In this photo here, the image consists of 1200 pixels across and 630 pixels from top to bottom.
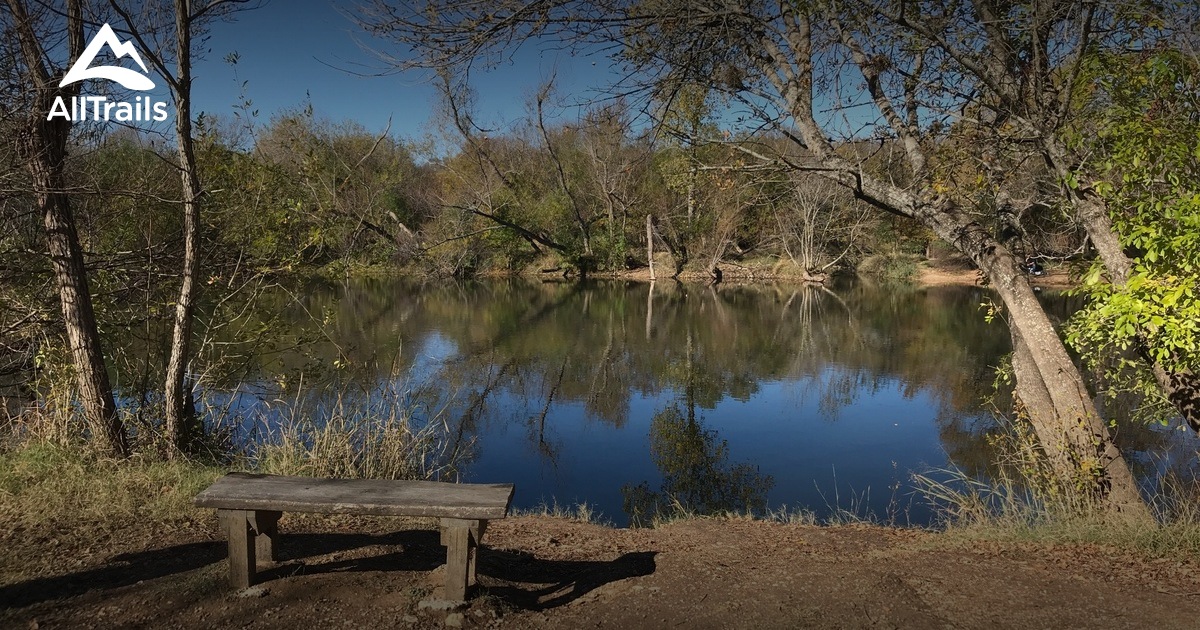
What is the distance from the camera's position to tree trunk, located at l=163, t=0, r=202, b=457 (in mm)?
5605

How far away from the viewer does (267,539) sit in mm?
3865

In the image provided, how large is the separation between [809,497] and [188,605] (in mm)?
6149

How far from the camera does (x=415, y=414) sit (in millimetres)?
10562

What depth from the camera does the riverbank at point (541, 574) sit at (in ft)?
11.5

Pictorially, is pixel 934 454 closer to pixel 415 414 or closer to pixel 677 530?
pixel 677 530

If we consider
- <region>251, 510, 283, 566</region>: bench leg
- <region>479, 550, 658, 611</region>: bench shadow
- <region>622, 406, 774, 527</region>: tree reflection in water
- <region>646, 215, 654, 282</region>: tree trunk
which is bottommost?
<region>622, 406, 774, 527</region>: tree reflection in water

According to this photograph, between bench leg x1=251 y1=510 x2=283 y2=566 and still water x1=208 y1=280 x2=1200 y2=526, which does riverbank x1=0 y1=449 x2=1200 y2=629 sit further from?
still water x1=208 y1=280 x2=1200 y2=526

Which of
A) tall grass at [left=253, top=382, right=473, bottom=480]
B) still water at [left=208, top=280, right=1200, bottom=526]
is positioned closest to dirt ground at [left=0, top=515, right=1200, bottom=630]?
tall grass at [left=253, top=382, right=473, bottom=480]

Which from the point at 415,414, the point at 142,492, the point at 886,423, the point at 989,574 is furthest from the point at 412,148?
the point at 989,574

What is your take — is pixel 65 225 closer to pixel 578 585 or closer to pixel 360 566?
pixel 360 566

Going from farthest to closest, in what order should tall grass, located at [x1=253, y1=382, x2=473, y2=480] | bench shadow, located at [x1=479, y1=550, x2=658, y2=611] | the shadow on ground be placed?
1. tall grass, located at [x1=253, y1=382, x2=473, y2=480]
2. bench shadow, located at [x1=479, y1=550, x2=658, y2=611]
3. the shadow on ground

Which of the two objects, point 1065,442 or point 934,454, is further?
point 934,454

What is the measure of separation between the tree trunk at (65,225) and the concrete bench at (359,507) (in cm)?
301

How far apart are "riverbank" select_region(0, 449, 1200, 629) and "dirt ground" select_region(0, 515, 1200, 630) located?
14 mm
